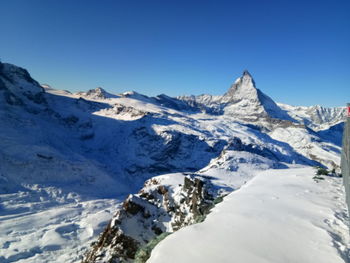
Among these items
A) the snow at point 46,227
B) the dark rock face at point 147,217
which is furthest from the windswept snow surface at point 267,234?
the snow at point 46,227

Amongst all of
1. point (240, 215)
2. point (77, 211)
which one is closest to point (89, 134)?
point (77, 211)

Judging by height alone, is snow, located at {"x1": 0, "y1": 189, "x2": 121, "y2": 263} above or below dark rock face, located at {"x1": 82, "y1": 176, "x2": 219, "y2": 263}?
below

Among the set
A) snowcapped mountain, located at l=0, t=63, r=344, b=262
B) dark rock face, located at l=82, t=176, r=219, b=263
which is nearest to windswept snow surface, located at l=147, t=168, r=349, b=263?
snowcapped mountain, located at l=0, t=63, r=344, b=262

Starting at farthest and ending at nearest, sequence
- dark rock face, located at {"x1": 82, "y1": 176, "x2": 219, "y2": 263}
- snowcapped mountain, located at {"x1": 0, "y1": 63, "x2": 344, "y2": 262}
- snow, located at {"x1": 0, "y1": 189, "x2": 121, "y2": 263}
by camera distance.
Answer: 1. snow, located at {"x1": 0, "y1": 189, "x2": 121, "y2": 263}
2. snowcapped mountain, located at {"x1": 0, "y1": 63, "x2": 344, "y2": 262}
3. dark rock face, located at {"x1": 82, "y1": 176, "x2": 219, "y2": 263}

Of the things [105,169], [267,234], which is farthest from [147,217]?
[105,169]

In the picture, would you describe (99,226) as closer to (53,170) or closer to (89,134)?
(53,170)

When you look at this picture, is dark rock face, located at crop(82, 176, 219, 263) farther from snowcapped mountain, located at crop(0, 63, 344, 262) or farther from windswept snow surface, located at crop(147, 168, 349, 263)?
windswept snow surface, located at crop(147, 168, 349, 263)

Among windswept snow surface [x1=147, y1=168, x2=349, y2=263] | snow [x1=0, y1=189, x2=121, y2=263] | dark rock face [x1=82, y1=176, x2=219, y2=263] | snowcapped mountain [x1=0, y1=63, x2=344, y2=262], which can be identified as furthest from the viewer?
snow [x1=0, y1=189, x2=121, y2=263]
